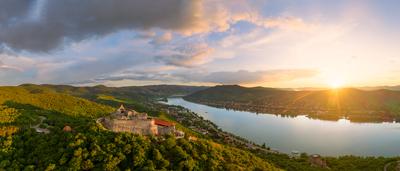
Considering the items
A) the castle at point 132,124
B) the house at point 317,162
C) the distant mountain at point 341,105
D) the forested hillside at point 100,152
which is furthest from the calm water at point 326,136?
the forested hillside at point 100,152

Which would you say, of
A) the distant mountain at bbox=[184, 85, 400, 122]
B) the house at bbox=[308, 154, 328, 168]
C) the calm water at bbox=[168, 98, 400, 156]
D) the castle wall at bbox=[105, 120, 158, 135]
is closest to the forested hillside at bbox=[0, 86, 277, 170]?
the castle wall at bbox=[105, 120, 158, 135]

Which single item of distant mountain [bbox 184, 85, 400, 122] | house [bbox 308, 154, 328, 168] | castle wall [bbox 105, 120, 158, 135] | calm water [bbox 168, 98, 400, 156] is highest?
castle wall [bbox 105, 120, 158, 135]

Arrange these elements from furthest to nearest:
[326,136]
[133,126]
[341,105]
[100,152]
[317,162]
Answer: [341,105] → [326,136] → [317,162] → [133,126] → [100,152]

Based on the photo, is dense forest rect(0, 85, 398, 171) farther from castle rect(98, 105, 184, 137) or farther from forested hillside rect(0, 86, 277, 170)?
castle rect(98, 105, 184, 137)

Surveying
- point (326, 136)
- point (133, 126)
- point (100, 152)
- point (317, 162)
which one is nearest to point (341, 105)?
point (326, 136)

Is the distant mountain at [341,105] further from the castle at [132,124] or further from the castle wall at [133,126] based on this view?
the castle wall at [133,126]

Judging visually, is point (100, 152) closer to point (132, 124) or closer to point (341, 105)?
point (132, 124)

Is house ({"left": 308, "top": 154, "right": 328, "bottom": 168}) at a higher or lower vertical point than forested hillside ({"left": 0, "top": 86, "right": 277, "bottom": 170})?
lower

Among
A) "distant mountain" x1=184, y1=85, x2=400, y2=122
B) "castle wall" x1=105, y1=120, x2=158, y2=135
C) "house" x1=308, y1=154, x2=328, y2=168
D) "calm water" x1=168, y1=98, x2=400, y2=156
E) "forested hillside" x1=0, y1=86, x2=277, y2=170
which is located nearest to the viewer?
"forested hillside" x1=0, y1=86, x2=277, y2=170
